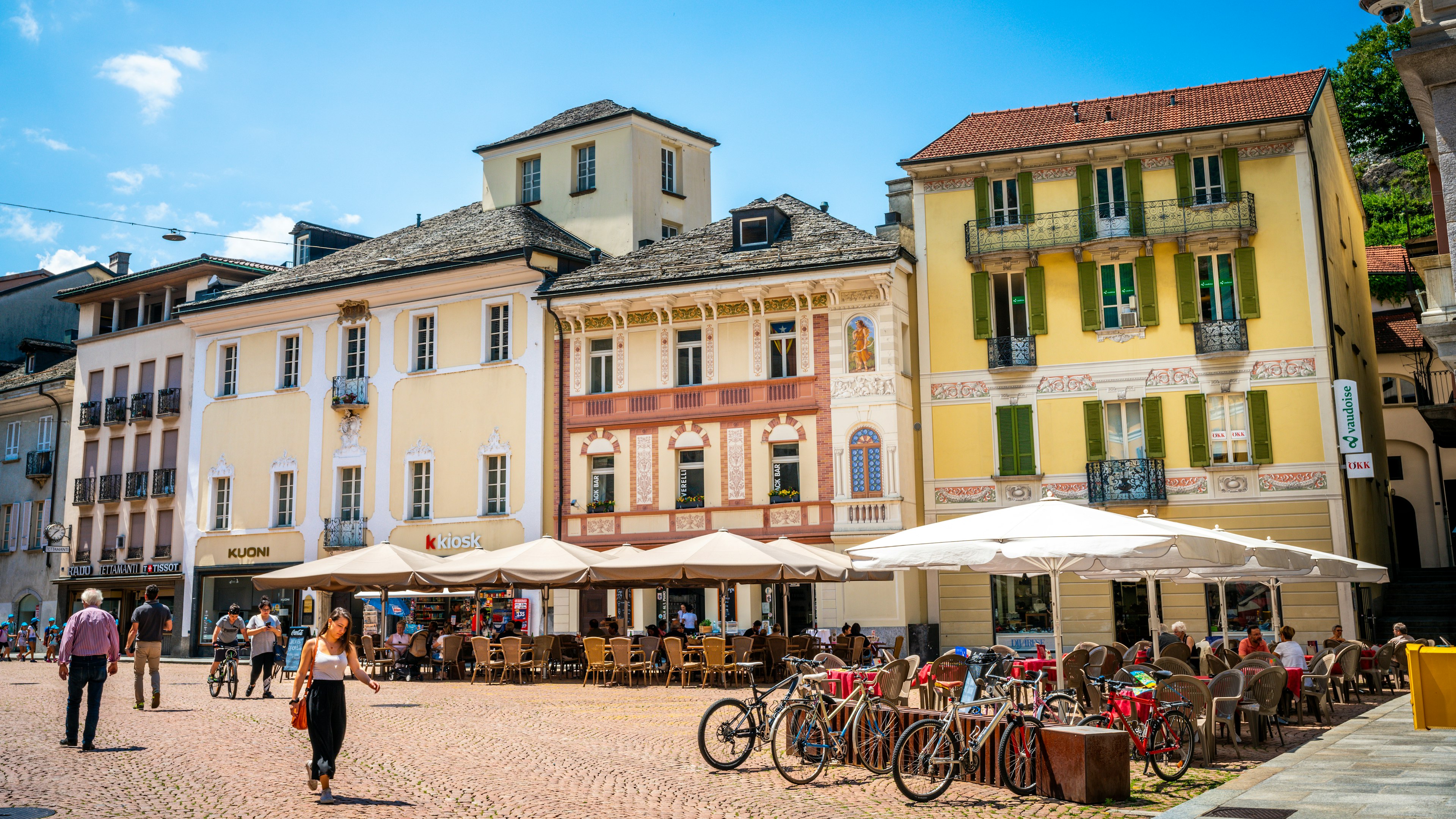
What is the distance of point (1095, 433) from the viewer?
92.7 feet

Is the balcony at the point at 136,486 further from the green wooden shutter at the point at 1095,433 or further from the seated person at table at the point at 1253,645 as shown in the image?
the seated person at table at the point at 1253,645

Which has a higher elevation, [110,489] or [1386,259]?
[1386,259]

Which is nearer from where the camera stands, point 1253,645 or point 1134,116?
point 1253,645

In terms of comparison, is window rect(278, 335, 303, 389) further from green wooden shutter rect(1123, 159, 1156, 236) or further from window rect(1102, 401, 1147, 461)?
green wooden shutter rect(1123, 159, 1156, 236)

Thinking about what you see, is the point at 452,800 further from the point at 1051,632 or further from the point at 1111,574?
the point at 1051,632

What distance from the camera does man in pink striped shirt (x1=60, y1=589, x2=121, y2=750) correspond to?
1323 cm

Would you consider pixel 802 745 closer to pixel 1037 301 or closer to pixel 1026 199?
pixel 1037 301

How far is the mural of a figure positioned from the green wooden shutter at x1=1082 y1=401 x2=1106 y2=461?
4937 mm

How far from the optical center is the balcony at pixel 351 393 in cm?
3472

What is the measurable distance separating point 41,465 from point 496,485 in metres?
20.0

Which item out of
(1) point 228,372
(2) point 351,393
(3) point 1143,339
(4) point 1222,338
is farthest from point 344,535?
(4) point 1222,338

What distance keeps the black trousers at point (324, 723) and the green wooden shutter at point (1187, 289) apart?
22.6m

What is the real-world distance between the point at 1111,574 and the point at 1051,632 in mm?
9110

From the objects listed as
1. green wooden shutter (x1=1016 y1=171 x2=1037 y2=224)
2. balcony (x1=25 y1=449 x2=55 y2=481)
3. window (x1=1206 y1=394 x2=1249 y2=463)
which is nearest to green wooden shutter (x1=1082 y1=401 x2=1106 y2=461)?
window (x1=1206 y1=394 x2=1249 y2=463)
